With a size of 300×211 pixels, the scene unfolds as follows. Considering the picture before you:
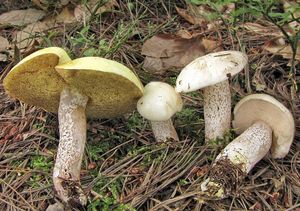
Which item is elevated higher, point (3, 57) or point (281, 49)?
point (281, 49)

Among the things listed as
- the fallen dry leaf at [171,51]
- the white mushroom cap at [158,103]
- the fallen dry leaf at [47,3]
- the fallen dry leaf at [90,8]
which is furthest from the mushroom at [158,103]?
the fallen dry leaf at [47,3]

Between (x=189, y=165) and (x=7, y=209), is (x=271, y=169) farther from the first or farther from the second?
(x=7, y=209)

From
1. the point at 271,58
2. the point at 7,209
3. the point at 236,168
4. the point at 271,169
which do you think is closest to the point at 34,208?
the point at 7,209

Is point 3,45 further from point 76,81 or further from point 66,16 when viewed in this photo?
point 76,81

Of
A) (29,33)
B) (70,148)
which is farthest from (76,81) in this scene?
(29,33)

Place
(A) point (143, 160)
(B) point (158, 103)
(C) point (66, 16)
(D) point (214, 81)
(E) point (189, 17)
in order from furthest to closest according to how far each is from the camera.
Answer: (C) point (66, 16) < (E) point (189, 17) < (A) point (143, 160) < (B) point (158, 103) < (D) point (214, 81)

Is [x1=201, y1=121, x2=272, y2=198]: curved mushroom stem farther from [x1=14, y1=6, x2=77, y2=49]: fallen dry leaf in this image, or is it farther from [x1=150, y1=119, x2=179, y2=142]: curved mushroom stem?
[x1=14, y1=6, x2=77, y2=49]: fallen dry leaf
